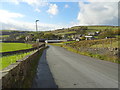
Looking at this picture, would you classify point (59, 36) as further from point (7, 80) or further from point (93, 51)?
point (7, 80)

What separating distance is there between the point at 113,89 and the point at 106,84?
67cm

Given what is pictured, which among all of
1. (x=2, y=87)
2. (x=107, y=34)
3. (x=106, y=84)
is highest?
(x=107, y=34)

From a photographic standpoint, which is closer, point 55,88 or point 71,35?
point 55,88

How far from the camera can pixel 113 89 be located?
227 inches

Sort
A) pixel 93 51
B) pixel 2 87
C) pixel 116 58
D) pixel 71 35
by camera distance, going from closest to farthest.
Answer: pixel 2 87
pixel 116 58
pixel 93 51
pixel 71 35

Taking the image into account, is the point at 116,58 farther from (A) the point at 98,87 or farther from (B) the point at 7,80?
(B) the point at 7,80

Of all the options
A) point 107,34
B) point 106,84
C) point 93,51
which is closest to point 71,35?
point 107,34

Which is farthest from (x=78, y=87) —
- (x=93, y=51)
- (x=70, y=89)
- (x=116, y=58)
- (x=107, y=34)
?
(x=107, y=34)

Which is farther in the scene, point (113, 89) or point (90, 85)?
point (90, 85)

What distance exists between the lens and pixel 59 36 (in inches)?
6142

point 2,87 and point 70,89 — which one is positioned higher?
point 2,87

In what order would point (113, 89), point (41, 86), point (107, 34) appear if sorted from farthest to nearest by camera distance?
point (107, 34) < point (41, 86) < point (113, 89)

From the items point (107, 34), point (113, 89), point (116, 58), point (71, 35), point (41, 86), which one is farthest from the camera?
point (71, 35)

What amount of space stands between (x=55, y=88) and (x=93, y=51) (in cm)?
1785
